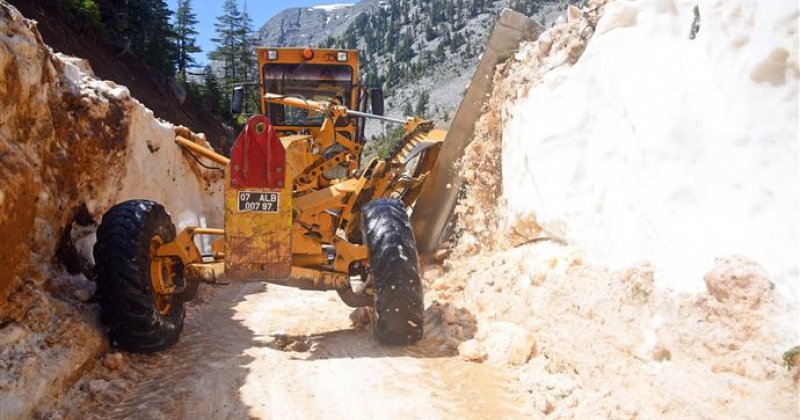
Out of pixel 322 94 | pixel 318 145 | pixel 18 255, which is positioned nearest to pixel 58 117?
pixel 18 255

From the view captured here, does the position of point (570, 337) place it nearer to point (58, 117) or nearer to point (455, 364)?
point (455, 364)

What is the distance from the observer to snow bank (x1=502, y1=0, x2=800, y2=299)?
3.46 meters

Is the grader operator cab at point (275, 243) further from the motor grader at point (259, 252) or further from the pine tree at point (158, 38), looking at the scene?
the pine tree at point (158, 38)

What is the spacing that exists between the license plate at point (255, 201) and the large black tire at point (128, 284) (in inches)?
30.9

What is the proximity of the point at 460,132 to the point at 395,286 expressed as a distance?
368 centimetres

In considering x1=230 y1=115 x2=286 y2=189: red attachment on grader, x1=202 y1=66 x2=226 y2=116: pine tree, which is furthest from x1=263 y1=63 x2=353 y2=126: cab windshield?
x1=202 y1=66 x2=226 y2=116: pine tree

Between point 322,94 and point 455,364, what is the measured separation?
20.1 ft

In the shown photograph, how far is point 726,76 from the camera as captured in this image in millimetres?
3859

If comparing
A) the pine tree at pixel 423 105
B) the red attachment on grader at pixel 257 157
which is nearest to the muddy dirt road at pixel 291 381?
the red attachment on grader at pixel 257 157

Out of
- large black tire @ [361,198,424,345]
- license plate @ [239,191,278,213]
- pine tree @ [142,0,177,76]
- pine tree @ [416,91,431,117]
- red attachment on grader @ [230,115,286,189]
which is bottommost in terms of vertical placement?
large black tire @ [361,198,424,345]

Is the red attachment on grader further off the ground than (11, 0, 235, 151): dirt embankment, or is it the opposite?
(11, 0, 235, 151): dirt embankment

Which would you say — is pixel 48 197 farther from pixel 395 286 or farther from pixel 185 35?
pixel 185 35

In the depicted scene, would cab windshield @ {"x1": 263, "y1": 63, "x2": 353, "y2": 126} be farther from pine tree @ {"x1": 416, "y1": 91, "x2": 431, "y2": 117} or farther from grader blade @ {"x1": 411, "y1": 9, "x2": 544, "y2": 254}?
pine tree @ {"x1": 416, "y1": 91, "x2": 431, "y2": 117}

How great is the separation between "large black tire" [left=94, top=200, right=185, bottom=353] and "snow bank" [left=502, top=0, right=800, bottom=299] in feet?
11.2
